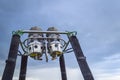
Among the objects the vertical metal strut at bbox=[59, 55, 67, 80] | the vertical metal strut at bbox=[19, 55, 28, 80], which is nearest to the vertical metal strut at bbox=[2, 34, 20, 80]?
the vertical metal strut at bbox=[19, 55, 28, 80]

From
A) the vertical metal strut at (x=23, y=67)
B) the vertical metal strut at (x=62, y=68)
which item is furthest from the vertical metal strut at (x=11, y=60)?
the vertical metal strut at (x=62, y=68)

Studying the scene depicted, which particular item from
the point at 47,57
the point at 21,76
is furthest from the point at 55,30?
the point at 21,76

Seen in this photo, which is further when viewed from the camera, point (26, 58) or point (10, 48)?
point (26, 58)

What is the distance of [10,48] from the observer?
17203mm

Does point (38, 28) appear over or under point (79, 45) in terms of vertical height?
over

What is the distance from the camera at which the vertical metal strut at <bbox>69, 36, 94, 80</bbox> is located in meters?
16.0

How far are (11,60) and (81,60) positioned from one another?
6.23 metres

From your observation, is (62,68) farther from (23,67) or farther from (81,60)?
(81,60)

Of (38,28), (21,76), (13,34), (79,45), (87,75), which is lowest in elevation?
(87,75)

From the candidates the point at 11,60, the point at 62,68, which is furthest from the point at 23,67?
the point at 11,60

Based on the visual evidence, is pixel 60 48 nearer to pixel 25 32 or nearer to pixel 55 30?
pixel 55 30

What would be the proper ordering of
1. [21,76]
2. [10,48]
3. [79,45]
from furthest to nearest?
[21,76] < [79,45] < [10,48]

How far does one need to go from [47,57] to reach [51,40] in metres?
1.90

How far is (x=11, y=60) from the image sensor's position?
1614 cm
